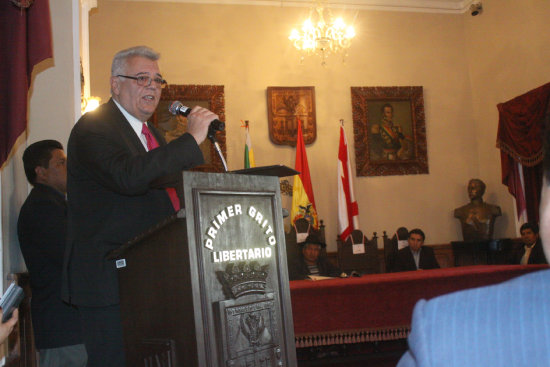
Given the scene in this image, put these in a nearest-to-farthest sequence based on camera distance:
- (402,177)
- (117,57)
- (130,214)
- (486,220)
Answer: (130,214)
(117,57)
(486,220)
(402,177)

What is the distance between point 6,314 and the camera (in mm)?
1968

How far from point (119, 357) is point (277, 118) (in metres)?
8.16

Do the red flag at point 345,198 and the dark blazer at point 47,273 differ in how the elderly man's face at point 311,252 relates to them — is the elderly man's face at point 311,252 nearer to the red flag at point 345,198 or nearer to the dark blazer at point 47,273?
the red flag at point 345,198

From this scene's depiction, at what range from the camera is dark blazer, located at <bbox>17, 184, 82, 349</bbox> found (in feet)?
9.94

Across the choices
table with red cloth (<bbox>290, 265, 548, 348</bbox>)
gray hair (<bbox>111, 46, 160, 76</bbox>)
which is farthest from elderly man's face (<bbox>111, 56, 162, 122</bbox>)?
table with red cloth (<bbox>290, 265, 548, 348</bbox>)

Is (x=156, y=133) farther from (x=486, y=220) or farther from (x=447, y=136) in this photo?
(x=447, y=136)

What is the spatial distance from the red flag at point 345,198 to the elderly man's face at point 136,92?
7.37 meters

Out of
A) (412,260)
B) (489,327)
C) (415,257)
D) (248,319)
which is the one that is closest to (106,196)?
(248,319)

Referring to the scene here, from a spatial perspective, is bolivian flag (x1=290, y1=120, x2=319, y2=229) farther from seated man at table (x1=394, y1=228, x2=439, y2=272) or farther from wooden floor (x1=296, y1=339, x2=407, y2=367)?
wooden floor (x1=296, y1=339, x2=407, y2=367)

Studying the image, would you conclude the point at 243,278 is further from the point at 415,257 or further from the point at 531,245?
the point at 531,245

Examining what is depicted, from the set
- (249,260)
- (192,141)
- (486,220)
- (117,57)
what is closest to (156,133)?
(117,57)

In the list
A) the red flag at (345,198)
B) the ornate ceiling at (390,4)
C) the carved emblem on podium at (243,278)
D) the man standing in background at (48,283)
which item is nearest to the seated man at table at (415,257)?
the red flag at (345,198)

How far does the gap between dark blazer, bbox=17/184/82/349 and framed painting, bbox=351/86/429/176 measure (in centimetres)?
756

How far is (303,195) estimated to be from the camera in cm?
942
